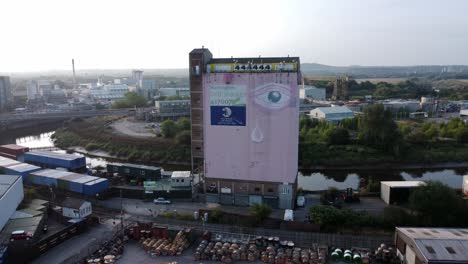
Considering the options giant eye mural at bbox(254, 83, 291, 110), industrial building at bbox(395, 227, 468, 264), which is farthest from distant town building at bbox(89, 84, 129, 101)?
industrial building at bbox(395, 227, 468, 264)

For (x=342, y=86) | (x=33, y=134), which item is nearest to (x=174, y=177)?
(x=33, y=134)

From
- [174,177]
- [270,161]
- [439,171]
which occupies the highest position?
[270,161]

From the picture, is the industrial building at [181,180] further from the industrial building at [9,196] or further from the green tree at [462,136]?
the green tree at [462,136]

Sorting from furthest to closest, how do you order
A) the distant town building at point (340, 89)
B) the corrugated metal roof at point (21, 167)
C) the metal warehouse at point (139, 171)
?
the distant town building at point (340, 89), the corrugated metal roof at point (21, 167), the metal warehouse at point (139, 171)

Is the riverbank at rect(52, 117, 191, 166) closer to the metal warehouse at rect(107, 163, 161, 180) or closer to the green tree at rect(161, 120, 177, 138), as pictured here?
the green tree at rect(161, 120, 177, 138)

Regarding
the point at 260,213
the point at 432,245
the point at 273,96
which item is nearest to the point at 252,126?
the point at 273,96

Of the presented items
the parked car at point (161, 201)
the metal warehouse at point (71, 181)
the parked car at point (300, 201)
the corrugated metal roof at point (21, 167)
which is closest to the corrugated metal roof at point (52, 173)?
the metal warehouse at point (71, 181)

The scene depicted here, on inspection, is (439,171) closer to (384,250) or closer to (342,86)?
(384,250)

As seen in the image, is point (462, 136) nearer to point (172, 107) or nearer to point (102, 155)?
point (102, 155)
